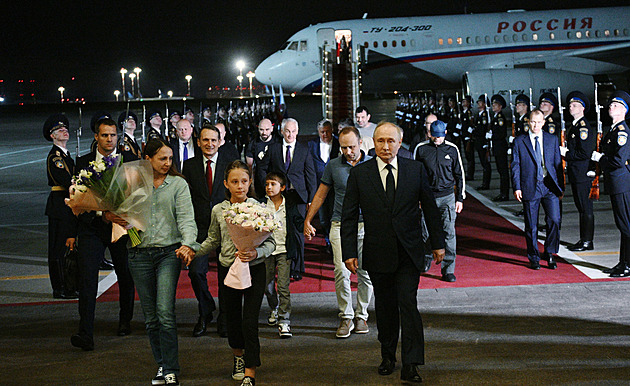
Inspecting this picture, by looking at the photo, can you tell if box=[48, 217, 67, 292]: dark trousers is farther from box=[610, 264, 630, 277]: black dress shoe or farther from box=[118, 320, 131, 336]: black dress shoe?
box=[610, 264, 630, 277]: black dress shoe

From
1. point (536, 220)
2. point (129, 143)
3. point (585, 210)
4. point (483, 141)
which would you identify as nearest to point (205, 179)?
point (129, 143)

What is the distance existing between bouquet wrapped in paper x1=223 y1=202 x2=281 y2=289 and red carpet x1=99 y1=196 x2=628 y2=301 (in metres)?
3.06

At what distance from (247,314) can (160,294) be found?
25.9 inches

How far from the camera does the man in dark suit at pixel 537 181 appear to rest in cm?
827

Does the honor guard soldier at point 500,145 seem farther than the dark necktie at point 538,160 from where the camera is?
Yes

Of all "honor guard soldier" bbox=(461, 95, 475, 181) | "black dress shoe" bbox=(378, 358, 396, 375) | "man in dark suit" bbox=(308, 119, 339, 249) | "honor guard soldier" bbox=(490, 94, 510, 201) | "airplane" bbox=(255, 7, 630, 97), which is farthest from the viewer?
"airplane" bbox=(255, 7, 630, 97)

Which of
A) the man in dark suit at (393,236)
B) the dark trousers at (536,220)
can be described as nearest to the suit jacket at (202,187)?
the man in dark suit at (393,236)

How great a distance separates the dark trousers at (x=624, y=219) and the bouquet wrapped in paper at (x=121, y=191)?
5443mm

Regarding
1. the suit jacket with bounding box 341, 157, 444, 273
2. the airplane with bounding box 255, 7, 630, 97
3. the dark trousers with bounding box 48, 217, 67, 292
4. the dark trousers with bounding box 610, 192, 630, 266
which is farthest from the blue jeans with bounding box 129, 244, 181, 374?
the airplane with bounding box 255, 7, 630, 97

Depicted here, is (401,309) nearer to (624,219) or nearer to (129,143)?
(624,219)

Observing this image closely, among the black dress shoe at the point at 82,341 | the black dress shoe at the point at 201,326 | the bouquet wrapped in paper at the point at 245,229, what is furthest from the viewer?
the black dress shoe at the point at 201,326

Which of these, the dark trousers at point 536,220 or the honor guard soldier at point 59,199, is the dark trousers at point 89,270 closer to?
the honor guard soldier at point 59,199

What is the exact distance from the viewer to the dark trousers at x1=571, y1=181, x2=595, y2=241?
29.9 feet

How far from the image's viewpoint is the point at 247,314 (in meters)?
4.84
